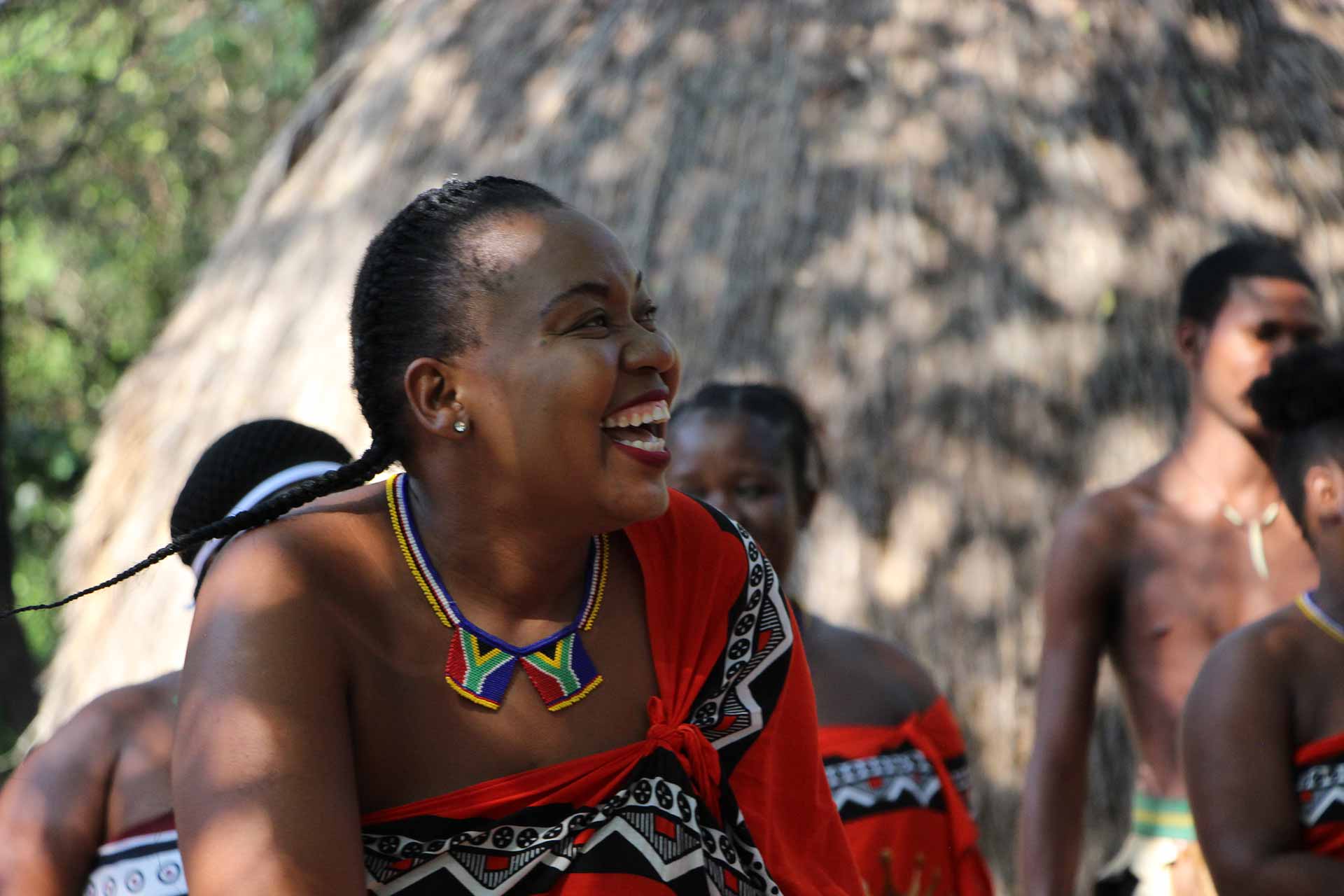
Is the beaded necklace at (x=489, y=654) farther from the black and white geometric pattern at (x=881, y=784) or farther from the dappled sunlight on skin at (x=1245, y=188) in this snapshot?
Answer: the dappled sunlight on skin at (x=1245, y=188)

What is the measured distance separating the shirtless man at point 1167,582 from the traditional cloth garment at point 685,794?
1415mm

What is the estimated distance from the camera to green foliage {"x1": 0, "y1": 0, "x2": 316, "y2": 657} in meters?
10.5

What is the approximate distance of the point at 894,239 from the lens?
4.88 metres

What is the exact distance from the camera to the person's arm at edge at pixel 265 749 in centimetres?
168

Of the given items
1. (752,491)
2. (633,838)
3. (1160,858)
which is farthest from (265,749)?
(1160,858)

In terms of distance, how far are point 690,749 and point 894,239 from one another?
314 centimetres

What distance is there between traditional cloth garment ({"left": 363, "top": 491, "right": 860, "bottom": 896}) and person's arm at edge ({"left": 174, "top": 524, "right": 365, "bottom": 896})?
0.13 m

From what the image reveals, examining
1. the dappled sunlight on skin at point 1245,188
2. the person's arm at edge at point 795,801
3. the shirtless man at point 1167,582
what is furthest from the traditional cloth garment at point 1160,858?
Answer: the dappled sunlight on skin at point 1245,188

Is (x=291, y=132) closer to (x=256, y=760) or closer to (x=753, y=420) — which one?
(x=753, y=420)

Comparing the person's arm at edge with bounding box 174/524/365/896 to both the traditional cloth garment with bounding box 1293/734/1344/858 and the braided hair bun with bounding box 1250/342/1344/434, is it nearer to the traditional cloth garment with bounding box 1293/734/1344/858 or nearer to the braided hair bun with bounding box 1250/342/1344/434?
the traditional cloth garment with bounding box 1293/734/1344/858

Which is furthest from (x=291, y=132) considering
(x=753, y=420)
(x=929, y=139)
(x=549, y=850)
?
(x=549, y=850)

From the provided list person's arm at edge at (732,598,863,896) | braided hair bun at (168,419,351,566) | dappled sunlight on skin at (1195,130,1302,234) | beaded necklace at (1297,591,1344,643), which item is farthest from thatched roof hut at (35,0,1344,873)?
person's arm at edge at (732,598,863,896)

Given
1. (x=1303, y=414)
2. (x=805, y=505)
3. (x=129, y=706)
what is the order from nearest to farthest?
(x=129, y=706), (x=1303, y=414), (x=805, y=505)

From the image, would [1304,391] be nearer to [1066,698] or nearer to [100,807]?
[1066,698]
